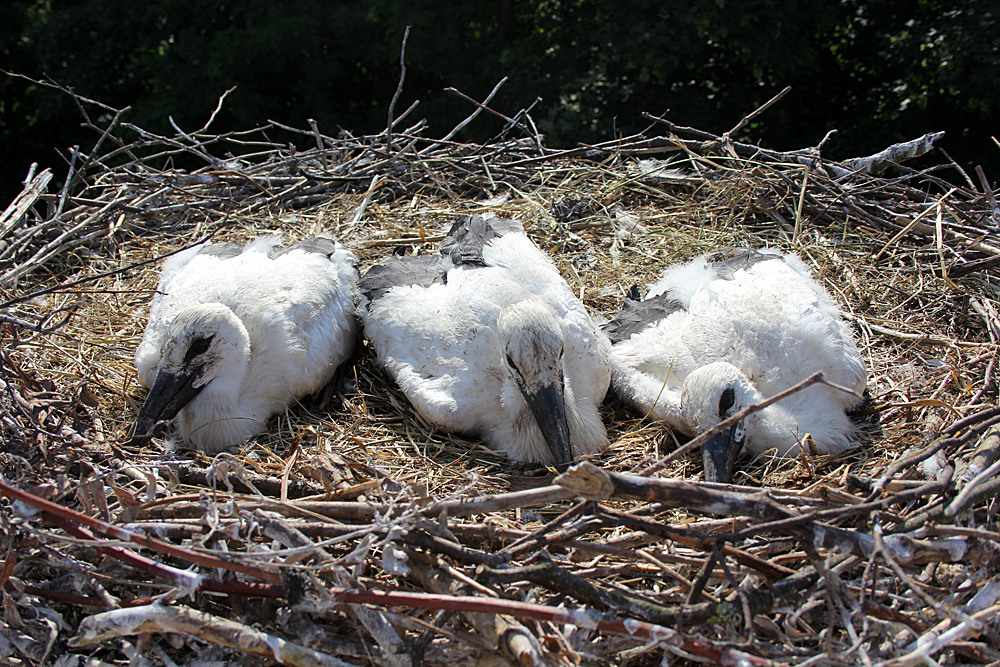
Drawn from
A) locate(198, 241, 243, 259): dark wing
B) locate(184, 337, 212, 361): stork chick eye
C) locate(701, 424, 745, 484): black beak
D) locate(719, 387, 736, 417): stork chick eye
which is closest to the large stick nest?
locate(701, 424, 745, 484): black beak

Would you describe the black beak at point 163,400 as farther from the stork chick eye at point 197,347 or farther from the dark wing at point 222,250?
the dark wing at point 222,250

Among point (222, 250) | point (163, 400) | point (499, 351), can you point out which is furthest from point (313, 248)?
point (499, 351)

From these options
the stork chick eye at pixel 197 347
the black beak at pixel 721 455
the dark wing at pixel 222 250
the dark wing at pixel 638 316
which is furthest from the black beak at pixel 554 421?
the dark wing at pixel 222 250

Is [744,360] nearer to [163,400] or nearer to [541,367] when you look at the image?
[541,367]

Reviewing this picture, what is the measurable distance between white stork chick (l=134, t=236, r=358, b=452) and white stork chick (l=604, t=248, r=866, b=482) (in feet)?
3.95

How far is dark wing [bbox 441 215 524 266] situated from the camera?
3.27 metres

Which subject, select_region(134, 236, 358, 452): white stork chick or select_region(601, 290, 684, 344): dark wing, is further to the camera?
select_region(601, 290, 684, 344): dark wing

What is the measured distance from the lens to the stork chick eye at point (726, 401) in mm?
2701

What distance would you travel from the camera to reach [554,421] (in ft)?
8.56

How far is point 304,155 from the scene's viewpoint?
4.57 m

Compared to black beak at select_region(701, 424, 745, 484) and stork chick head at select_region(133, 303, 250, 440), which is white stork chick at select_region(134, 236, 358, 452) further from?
black beak at select_region(701, 424, 745, 484)

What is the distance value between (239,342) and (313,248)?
0.69 metres

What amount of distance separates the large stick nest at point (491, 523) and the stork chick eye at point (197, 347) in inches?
13.3

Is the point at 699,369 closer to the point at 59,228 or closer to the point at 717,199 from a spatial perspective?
the point at 717,199
